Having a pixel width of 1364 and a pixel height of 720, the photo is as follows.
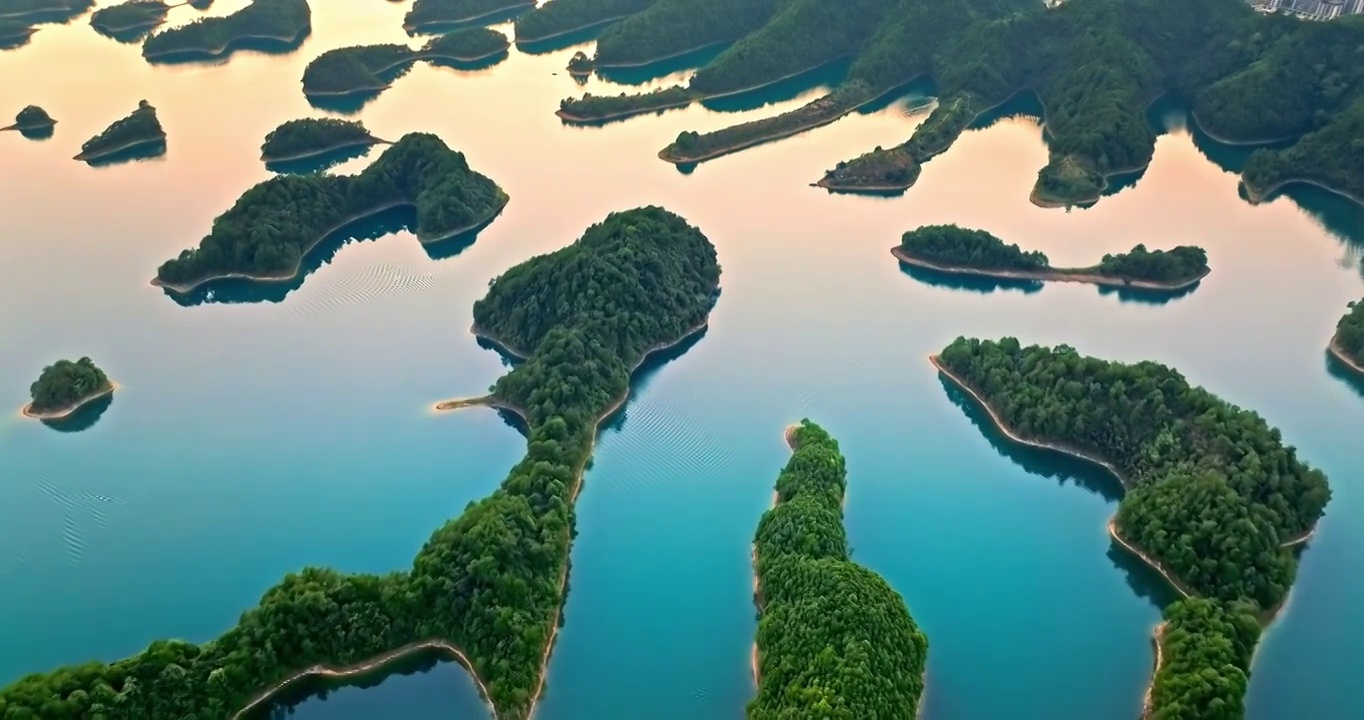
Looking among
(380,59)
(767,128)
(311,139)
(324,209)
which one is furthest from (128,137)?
(767,128)

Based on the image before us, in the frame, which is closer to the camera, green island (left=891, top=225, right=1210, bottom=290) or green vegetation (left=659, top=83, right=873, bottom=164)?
green island (left=891, top=225, right=1210, bottom=290)

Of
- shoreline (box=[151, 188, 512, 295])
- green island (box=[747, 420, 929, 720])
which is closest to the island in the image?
shoreline (box=[151, 188, 512, 295])

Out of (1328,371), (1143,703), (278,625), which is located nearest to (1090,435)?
(1143,703)

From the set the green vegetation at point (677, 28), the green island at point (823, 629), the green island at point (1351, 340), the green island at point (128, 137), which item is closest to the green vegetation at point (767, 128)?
the green vegetation at point (677, 28)

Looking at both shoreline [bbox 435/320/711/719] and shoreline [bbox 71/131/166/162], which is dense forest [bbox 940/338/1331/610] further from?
shoreline [bbox 71/131/166/162]

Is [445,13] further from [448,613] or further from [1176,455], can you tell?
[1176,455]

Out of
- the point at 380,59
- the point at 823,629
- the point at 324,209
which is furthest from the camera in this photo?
the point at 380,59
